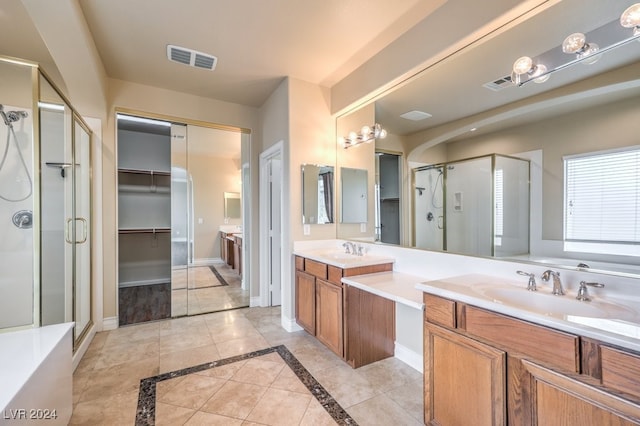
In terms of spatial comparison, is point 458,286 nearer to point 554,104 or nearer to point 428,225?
point 428,225

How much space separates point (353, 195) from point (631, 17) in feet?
7.61

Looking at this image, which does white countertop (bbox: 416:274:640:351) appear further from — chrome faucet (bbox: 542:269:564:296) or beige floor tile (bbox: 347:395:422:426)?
beige floor tile (bbox: 347:395:422:426)

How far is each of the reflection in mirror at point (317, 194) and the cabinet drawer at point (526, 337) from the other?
2.07 metres

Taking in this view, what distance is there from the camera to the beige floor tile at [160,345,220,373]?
241cm

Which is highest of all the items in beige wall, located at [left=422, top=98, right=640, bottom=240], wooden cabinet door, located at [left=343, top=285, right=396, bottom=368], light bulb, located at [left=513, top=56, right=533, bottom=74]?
light bulb, located at [left=513, top=56, right=533, bottom=74]

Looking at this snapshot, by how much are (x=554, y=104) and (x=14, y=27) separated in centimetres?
401

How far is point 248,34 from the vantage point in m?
2.44

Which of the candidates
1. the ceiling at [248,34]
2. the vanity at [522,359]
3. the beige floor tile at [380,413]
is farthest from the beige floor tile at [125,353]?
the ceiling at [248,34]

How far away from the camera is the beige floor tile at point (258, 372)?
2.20m

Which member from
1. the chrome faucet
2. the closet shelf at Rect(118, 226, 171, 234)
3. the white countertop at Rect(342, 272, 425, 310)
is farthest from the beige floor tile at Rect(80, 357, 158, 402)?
the chrome faucet

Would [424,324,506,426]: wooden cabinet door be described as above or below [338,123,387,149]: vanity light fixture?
below

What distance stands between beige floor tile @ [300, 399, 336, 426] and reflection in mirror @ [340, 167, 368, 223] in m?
1.78

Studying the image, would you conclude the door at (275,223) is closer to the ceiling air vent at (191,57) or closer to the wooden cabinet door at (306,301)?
the wooden cabinet door at (306,301)

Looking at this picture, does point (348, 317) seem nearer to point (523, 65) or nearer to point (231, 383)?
point (231, 383)
